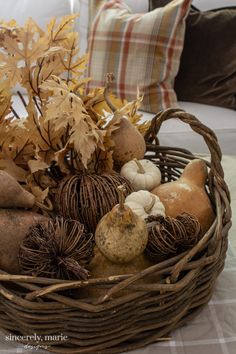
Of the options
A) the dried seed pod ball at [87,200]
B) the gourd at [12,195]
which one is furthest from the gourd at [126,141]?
the gourd at [12,195]

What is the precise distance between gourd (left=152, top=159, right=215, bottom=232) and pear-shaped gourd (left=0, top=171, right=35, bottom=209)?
241 millimetres

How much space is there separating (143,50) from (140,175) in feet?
3.40

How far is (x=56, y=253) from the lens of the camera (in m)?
0.62

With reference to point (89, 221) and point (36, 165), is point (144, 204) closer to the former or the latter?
point (89, 221)

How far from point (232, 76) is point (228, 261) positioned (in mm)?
1154

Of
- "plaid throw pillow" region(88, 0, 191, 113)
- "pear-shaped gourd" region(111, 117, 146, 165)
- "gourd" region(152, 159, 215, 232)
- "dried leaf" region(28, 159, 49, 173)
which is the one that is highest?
"dried leaf" region(28, 159, 49, 173)

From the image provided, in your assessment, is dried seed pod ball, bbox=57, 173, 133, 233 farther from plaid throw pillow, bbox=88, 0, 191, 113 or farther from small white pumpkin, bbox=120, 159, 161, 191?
plaid throw pillow, bbox=88, 0, 191, 113

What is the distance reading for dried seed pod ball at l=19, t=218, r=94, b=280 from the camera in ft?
2.01

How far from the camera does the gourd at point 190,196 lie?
0.80m

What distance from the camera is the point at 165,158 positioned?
0.99 meters

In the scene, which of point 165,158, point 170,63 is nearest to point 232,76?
point 170,63

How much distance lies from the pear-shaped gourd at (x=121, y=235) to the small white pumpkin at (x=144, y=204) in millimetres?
93

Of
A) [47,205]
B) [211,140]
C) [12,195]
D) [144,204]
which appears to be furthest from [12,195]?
[211,140]

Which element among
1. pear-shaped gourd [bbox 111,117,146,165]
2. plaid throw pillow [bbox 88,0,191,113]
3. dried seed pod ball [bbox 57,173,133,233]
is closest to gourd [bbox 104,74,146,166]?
pear-shaped gourd [bbox 111,117,146,165]
